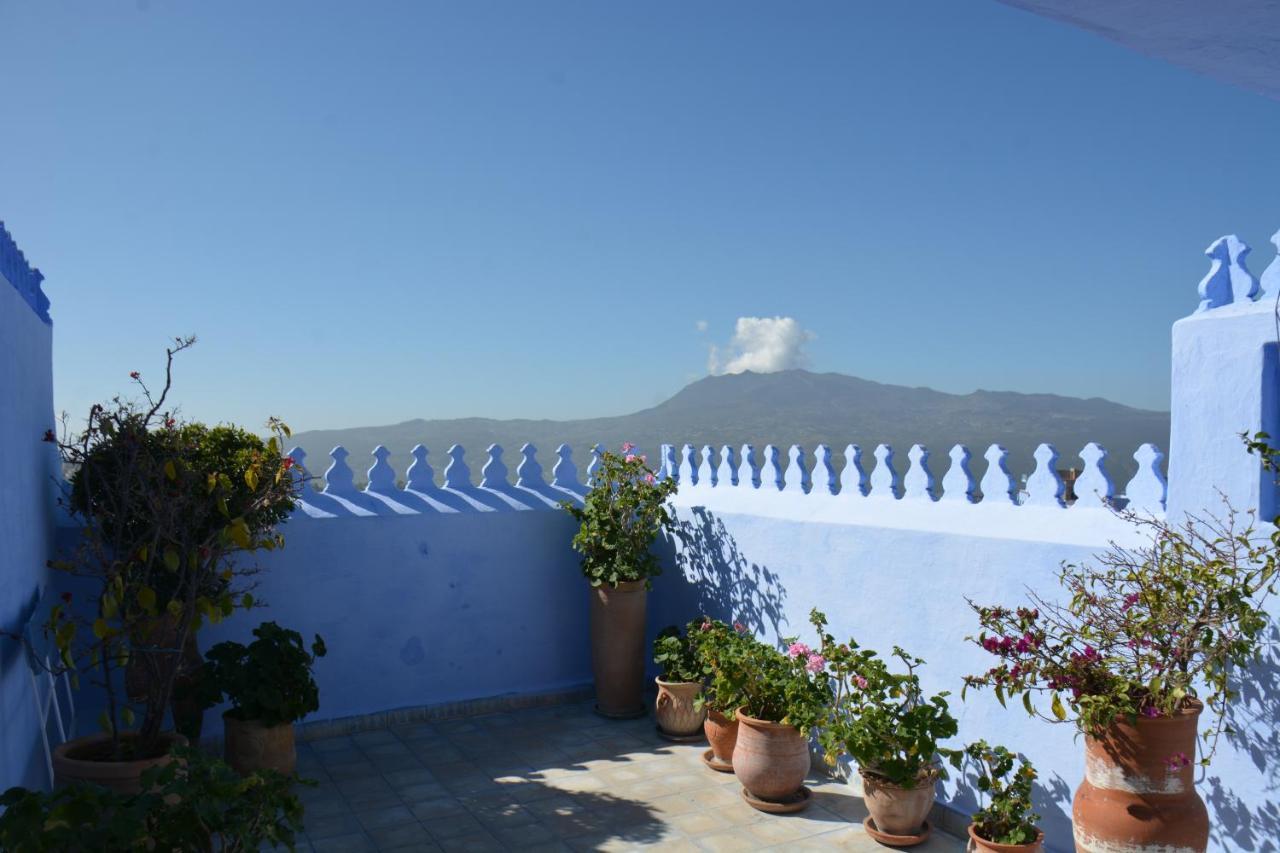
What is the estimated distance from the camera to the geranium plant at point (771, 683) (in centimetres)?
510

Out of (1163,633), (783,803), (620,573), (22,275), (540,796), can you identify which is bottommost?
(540,796)

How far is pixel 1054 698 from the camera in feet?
11.9

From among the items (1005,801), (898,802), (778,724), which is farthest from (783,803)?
(1005,801)

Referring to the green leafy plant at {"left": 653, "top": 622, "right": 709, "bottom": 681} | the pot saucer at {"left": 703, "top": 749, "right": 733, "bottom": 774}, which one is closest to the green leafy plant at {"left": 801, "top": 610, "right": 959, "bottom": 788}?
the pot saucer at {"left": 703, "top": 749, "right": 733, "bottom": 774}

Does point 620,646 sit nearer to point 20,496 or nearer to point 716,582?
point 716,582

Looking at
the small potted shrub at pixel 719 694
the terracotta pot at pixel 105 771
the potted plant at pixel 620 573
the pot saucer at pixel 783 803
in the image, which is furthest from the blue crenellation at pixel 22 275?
the pot saucer at pixel 783 803

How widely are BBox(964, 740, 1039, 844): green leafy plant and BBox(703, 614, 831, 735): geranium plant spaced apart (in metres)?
0.90

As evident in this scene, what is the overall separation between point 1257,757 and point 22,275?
6023mm

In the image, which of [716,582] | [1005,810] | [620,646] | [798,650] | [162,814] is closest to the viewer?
[162,814]

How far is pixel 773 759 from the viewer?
5145 millimetres

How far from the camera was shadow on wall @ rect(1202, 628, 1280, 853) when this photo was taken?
11.4ft

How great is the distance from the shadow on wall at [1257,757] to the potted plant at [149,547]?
4.18m

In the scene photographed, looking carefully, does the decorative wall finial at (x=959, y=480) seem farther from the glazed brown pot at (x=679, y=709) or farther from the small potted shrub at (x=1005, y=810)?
the glazed brown pot at (x=679, y=709)

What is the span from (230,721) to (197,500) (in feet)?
4.58
